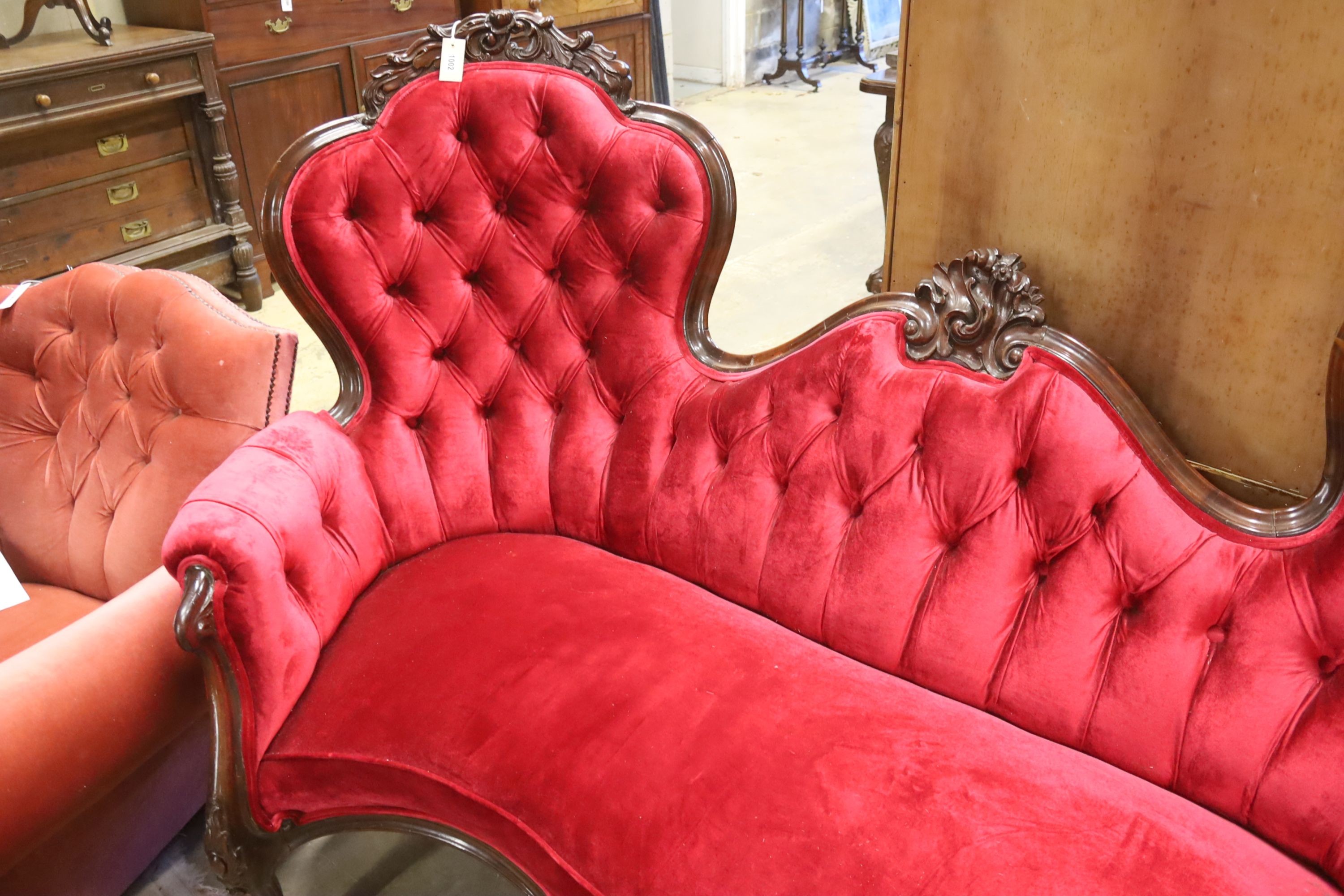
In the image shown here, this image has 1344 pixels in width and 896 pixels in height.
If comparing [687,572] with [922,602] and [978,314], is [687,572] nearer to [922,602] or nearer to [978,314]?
[922,602]

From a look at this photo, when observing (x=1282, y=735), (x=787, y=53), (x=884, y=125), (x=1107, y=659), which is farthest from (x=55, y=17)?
(x=787, y=53)

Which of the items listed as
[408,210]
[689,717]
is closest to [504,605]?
[689,717]

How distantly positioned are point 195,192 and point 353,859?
7.96 ft

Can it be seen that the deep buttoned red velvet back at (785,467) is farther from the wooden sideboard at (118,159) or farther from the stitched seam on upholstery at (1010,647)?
the wooden sideboard at (118,159)

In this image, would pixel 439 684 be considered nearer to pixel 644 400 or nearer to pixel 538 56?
pixel 644 400

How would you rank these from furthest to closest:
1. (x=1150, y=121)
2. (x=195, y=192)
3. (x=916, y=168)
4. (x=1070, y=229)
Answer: (x=195, y=192)
(x=916, y=168)
(x=1070, y=229)
(x=1150, y=121)

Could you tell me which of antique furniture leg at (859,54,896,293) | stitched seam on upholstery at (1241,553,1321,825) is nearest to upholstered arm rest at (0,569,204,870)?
stitched seam on upholstery at (1241,553,1321,825)

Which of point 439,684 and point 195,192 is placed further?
point 195,192

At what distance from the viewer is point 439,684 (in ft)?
4.52

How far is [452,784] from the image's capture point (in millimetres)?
1276

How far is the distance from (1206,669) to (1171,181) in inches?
23.1

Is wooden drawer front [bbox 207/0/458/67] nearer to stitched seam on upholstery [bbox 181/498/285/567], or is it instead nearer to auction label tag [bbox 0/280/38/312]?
auction label tag [bbox 0/280/38/312]

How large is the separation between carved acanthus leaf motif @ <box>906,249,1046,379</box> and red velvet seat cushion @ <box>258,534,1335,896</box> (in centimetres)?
45

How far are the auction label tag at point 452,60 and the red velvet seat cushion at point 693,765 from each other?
0.78 meters
